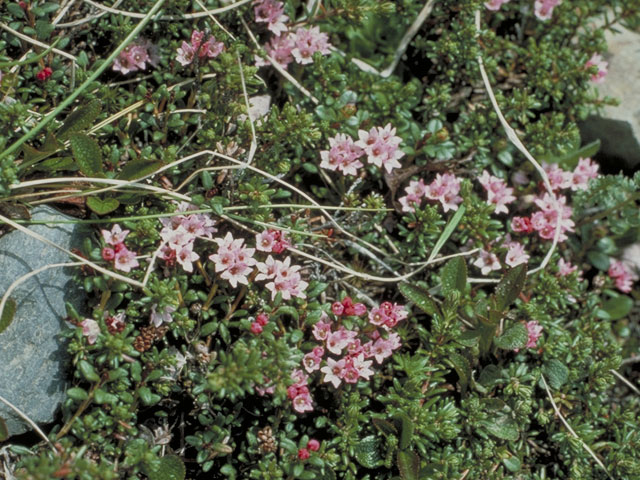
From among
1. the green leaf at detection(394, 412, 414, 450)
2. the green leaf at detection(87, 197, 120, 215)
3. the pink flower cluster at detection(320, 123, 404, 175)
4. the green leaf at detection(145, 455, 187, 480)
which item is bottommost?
the green leaf at detection(145, 455, 187, 480)

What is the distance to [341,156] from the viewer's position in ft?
14.0

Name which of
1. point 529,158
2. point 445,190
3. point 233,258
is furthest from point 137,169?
point 529,158

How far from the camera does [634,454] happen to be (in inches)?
163

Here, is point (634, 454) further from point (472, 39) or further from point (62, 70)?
point (62, 70)

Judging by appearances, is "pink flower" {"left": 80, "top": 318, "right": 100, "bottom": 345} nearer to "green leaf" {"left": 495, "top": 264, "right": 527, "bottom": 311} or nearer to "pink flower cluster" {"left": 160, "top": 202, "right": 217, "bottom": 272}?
"pink flower cluster" {"left": 160, "top": 202, "right": 217, "bottom": 272}

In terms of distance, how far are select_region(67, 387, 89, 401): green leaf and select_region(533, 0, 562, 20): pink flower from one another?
4.15 meters

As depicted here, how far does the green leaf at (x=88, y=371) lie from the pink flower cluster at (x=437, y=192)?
7.08ft

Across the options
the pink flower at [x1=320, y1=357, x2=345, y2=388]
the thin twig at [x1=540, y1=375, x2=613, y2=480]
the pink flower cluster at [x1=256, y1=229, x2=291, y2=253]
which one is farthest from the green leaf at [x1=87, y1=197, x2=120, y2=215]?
the thin twig at [x1=540, y1=375, x2=613, y2=480]

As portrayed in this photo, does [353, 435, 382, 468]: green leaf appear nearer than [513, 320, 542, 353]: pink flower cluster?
Yes

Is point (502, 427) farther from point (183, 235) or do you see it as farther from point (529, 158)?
point (183, 235)

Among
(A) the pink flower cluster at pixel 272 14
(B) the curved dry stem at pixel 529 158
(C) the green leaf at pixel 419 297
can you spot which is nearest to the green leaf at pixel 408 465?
(C) the green leaf at pixel 419 297

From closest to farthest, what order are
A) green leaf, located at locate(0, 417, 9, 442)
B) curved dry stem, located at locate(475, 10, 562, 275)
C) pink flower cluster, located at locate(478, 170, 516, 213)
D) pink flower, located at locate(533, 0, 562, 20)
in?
green leaf, located at locate(0, 417, 9, 442) < curved dry stem, located at locate(475, 10, 562, 275) < pink flower cluster, located at locate(478, 170, 516, 213) < pink flower, located at locate(533, 0, 562, 20)

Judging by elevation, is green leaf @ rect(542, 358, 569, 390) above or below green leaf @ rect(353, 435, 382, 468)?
above

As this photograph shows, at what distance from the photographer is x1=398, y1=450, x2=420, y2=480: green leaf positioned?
3687mm
